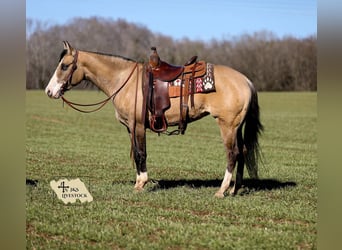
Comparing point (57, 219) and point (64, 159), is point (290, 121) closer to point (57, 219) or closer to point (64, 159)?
Result: point (64, 159)

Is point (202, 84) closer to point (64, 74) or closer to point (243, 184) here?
point (64, 74)

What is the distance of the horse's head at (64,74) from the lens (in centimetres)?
547

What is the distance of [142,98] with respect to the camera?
5.83m

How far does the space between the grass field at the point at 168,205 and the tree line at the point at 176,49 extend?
2.08 feet

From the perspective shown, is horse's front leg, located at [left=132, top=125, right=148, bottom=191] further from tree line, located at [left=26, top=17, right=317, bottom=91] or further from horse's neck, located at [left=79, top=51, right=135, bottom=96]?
tree line, located at [left=26, top=17, right=317, bottom=91]

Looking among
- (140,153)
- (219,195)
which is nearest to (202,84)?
(140,153)

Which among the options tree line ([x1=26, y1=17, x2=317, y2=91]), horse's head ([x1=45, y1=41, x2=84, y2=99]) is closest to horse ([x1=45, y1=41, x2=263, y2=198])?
horse's head ([x1=45, y1=41, x2=84, y2=99])

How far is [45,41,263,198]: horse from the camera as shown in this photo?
18.5ft

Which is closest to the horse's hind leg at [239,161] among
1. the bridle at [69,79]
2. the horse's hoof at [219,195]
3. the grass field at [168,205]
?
the grass field at [168,205]

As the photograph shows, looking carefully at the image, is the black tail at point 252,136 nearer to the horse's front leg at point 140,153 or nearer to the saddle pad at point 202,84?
→ the saddle pad at point 202,84

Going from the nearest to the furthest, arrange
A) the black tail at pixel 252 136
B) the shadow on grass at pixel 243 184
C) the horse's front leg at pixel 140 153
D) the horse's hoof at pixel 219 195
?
1. the horse's hoof at pixel 219 195
2. the horse's front leg at pixel 140 153
3. the black tail at pixel 252 136
4. the shadow on grass at pixel 243 184

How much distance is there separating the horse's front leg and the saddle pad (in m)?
0.63
